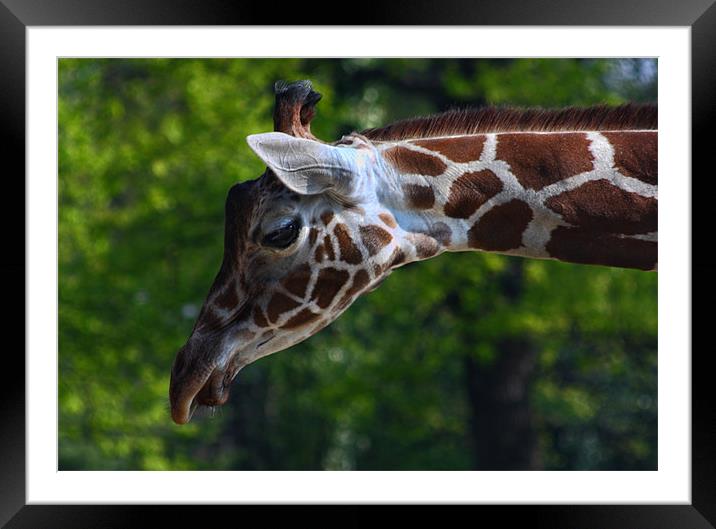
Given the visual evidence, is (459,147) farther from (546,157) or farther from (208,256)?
(208,256)

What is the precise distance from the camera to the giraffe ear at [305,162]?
3715 millimetres

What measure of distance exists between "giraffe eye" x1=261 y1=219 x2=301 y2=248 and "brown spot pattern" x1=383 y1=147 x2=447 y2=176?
488mm

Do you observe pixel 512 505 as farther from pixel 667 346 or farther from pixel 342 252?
pixel 342 252

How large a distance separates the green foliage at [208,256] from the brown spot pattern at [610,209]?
830cm

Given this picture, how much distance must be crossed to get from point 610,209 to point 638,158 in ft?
0.78

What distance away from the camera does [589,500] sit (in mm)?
4336

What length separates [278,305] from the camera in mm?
Answer: 4016

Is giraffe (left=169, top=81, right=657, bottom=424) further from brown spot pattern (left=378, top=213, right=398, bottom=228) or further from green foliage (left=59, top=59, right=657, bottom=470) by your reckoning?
green foliage (left=59, top=59, right=657, bottom=470)

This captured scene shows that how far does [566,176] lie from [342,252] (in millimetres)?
924

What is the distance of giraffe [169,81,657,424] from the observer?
400cm
